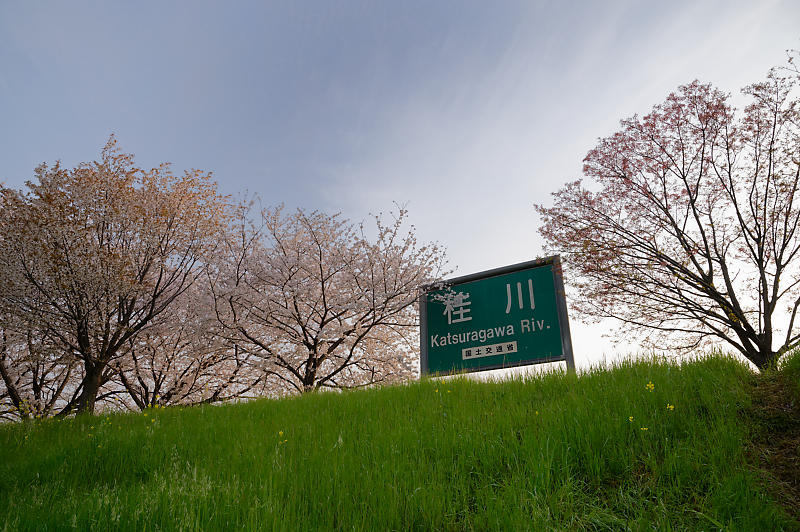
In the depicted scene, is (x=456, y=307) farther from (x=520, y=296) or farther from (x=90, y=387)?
(x=90, y=387)

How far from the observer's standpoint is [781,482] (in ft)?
11.3

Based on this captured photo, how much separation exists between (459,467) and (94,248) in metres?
13.0

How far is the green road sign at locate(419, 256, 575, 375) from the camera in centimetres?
995

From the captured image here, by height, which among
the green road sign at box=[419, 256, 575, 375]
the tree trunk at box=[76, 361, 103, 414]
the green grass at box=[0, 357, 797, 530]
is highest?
the green road sign at box=[419, 256, 575, 375]

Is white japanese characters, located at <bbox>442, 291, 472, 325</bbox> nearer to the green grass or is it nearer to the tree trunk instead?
the green grass

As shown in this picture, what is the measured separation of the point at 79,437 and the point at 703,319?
12034 mm

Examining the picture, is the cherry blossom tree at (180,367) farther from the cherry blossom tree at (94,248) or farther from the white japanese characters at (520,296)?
the white japanese characters at (520,296)

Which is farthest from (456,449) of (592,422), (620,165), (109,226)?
(109,226)

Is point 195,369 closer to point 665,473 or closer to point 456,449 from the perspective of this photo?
point 456,449

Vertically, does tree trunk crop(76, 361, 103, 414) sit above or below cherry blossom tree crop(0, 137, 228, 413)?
below

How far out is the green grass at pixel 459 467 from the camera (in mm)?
3328

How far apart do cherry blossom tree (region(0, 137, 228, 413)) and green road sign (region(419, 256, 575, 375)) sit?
7610 mm

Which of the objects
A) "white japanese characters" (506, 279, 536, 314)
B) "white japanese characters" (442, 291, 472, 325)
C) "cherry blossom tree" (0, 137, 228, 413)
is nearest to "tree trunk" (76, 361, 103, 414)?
"cherry blossom tree" (0, 137, 228, 413)

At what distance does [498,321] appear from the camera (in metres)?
10.7
